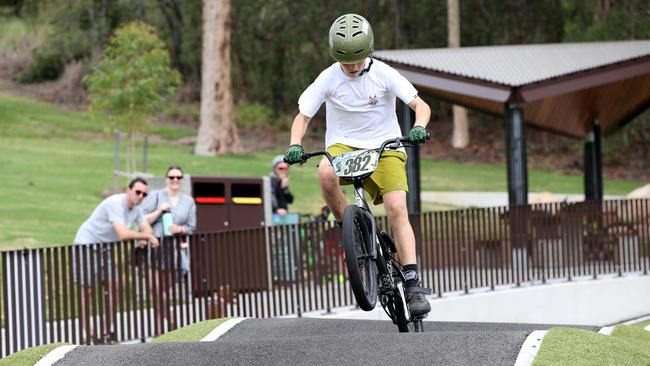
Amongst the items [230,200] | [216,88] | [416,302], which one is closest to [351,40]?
[416,302]

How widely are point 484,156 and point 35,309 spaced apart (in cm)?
4167

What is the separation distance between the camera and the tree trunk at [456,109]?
5362 centimetres

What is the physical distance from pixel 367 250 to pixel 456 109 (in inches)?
1795

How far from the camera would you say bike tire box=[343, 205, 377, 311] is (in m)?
9.28

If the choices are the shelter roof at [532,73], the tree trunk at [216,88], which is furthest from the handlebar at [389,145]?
the tree trunk at [216,88]

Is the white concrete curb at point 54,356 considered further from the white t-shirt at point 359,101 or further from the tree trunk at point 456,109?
the tree trunk at point 456,109

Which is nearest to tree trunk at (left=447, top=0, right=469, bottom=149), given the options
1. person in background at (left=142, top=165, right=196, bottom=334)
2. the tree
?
the tree

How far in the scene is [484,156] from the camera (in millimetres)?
53875

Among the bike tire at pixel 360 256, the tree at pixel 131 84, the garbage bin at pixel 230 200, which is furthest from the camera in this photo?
the tree at pixel 131 84

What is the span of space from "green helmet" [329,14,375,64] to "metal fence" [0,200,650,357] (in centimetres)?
520

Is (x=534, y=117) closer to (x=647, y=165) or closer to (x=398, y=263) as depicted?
(x=398, y=263)

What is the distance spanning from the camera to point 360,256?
9508mm

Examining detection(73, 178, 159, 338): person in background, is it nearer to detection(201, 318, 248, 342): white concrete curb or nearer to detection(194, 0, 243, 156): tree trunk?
detection(201, 318, 248, 342): white concrete curb

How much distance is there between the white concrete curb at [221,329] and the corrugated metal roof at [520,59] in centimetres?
995
